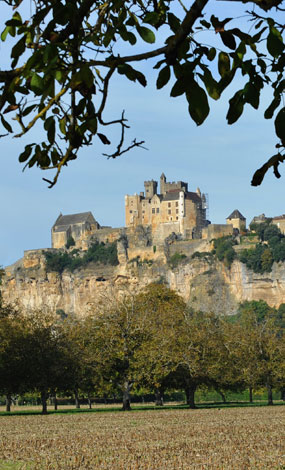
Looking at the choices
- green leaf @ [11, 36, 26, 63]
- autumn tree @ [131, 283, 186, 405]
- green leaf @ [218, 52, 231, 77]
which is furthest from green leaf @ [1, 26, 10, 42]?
autumn tree @ [131, 283, 186, 405]

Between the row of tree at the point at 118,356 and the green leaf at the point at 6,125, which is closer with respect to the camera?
the green leaf at the point at 6,125

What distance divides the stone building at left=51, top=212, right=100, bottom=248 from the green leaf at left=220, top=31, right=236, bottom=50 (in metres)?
151

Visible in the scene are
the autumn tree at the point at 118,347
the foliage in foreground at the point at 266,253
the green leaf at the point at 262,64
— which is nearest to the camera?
the green leaf at the point at 262,64

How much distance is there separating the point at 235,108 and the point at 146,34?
0.70 m

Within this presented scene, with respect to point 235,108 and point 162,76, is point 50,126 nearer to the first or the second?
point 162,76

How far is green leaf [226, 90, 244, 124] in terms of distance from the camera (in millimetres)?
4934

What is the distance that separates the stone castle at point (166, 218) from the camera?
142 m

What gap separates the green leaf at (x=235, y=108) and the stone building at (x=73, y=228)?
5958 inches

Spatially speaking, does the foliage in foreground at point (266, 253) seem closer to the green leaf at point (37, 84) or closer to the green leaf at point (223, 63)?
the green leaf at point (223, 63)

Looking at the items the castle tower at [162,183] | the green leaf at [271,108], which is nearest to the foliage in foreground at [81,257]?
the castle tower at [162,183]

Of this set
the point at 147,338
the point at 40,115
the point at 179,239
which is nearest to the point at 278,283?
the point at 179,239

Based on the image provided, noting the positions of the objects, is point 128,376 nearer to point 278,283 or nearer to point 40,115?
point 40,115

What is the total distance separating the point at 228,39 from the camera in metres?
4.98

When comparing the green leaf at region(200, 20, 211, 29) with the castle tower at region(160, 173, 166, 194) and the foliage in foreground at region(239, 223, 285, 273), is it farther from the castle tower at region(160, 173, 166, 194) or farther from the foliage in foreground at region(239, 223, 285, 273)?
the castle tower at region(160, 173, 166, 194)
